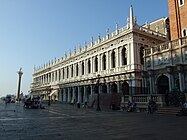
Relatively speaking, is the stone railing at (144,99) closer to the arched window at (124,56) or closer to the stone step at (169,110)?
the stone step at (169,110)

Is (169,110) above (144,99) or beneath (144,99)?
beneath

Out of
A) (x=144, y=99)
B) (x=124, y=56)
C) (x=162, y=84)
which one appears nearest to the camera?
(x=144, y=99)

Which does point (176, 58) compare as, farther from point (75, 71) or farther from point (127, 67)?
point (75, 71)

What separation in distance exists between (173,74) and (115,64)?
48.9 feet

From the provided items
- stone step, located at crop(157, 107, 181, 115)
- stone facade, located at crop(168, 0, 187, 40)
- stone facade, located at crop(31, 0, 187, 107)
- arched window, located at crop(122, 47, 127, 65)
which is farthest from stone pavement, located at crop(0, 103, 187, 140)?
arched window, located at crop(122, 47, 127, 65)

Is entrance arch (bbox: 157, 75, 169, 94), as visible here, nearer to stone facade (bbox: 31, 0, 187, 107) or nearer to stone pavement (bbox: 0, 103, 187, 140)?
stone facade (bbox: 31, 0, 187, 107)

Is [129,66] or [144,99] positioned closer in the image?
[144,99]

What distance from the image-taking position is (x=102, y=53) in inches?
1566

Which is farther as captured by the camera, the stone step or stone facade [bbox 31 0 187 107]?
stone facade [bbox 31 0 187 107]

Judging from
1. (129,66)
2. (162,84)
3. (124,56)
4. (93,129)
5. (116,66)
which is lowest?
(93,129)

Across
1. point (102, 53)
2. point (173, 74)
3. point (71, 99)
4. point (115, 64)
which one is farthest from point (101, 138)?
point (71, 99)

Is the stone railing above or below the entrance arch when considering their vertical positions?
below

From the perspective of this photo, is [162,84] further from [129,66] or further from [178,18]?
[178,18]

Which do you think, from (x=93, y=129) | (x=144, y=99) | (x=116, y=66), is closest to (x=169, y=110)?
(x=144, y=99)
